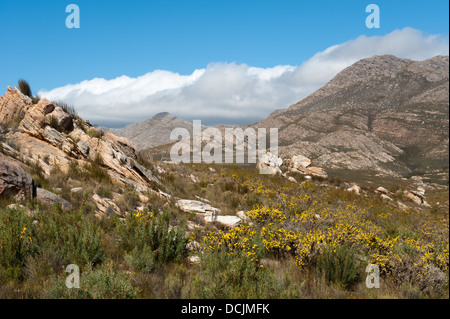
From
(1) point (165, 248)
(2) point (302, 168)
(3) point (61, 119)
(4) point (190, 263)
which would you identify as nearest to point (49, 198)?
(1) point (165, 248)

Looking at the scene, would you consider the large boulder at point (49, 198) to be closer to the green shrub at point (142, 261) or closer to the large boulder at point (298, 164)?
the green shrub at point (142, 261)

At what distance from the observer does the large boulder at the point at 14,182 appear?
6.59 metres

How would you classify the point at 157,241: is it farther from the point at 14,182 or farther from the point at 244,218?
the point at 14,182

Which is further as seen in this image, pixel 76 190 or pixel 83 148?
pixel 83 148

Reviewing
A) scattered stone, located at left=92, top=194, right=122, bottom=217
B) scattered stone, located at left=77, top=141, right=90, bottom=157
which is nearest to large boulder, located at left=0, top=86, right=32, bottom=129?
scattered stone, located at left=77, top=141, right=90, bottom=157

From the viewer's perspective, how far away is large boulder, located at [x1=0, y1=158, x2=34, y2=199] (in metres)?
6.59

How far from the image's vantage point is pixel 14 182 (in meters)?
6.74

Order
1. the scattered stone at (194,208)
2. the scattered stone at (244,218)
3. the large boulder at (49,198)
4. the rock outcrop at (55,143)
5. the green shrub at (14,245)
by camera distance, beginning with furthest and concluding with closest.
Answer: the rock outcrop at (55,143)
the scattered stone at (194,208)
the scattered stone at (244,218)
the large boulder at (49,198)
the green shrub at (14,245)

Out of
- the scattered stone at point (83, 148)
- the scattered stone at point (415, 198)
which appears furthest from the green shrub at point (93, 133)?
the scattered stone at point (415, 198)

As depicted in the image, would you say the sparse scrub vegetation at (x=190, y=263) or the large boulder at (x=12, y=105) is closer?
the sparse scrub vegetation at (x=190, y=263)
